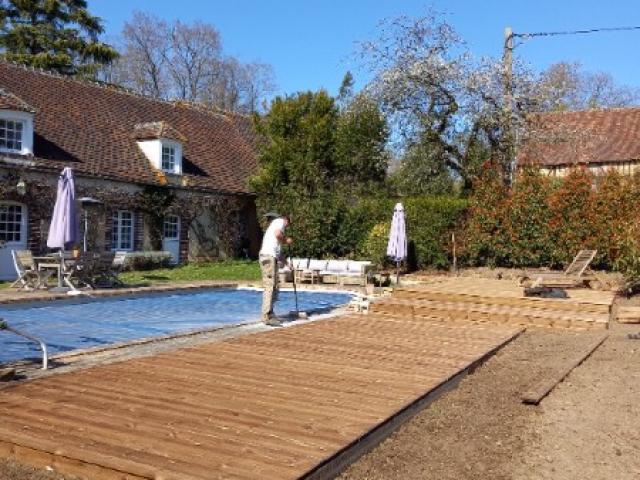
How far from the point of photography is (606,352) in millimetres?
8969

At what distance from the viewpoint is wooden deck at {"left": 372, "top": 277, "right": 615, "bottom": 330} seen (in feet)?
36.3

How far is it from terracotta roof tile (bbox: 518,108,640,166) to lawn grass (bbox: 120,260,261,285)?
398 inches

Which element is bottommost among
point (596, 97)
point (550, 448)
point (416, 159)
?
point (550, 448)

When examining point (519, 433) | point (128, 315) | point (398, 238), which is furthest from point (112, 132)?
point (519, 433)

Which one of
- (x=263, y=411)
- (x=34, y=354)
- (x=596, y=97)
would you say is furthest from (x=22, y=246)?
(x=596, y=97)

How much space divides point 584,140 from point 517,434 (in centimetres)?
2322

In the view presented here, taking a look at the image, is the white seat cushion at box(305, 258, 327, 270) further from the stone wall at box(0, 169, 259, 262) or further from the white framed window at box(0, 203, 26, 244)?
the white framed window at box(0, 203, 26, 244)

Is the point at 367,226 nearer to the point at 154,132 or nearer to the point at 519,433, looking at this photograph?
the point at 154,132

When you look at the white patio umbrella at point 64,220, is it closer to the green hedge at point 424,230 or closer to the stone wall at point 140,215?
the stone wall at point 140,215

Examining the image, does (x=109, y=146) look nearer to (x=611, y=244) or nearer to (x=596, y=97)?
(x=611, y=244)

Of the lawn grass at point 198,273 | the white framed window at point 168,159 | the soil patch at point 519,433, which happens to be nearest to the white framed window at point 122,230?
the lawn grass at point 198,273

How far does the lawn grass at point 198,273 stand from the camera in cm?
1856

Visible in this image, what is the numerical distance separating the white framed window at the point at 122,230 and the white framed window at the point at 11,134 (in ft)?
12.2

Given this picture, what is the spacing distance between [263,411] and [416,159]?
19268 millimetres
